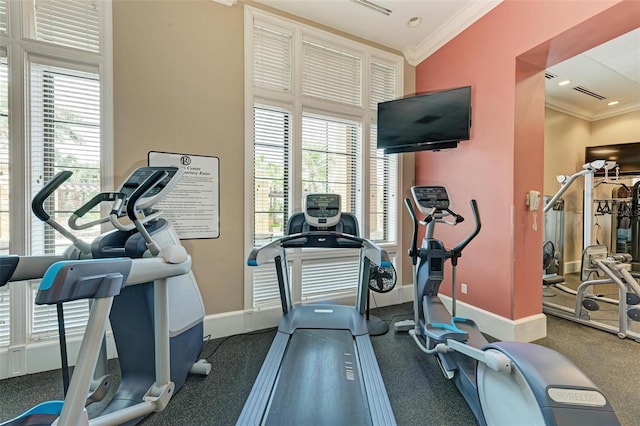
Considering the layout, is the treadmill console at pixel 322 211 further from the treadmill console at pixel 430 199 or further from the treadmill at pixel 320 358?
the treadmill console at pixel 430 199

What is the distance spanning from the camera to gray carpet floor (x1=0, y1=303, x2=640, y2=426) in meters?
1.70

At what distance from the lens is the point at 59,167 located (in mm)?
2213

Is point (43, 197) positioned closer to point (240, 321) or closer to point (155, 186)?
point (155, 186)

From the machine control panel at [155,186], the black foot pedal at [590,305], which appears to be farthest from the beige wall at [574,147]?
the machine control panel at [155,186]

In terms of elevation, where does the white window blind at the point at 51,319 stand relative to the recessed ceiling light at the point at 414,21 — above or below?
below

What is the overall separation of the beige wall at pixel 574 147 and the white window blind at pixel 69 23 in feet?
21.9

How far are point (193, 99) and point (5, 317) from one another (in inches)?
90.7

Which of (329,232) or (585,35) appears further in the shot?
(329,232)

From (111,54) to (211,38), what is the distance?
34.4 inches

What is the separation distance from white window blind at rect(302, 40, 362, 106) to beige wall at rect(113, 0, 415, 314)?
2.56ft

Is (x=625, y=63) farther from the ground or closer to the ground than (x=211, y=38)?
farther from the ground

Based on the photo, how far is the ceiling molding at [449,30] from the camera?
2805 millimetres

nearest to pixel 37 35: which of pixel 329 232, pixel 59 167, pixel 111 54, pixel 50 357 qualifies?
pixel 111 54

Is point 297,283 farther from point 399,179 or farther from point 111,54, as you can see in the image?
point 111,54
